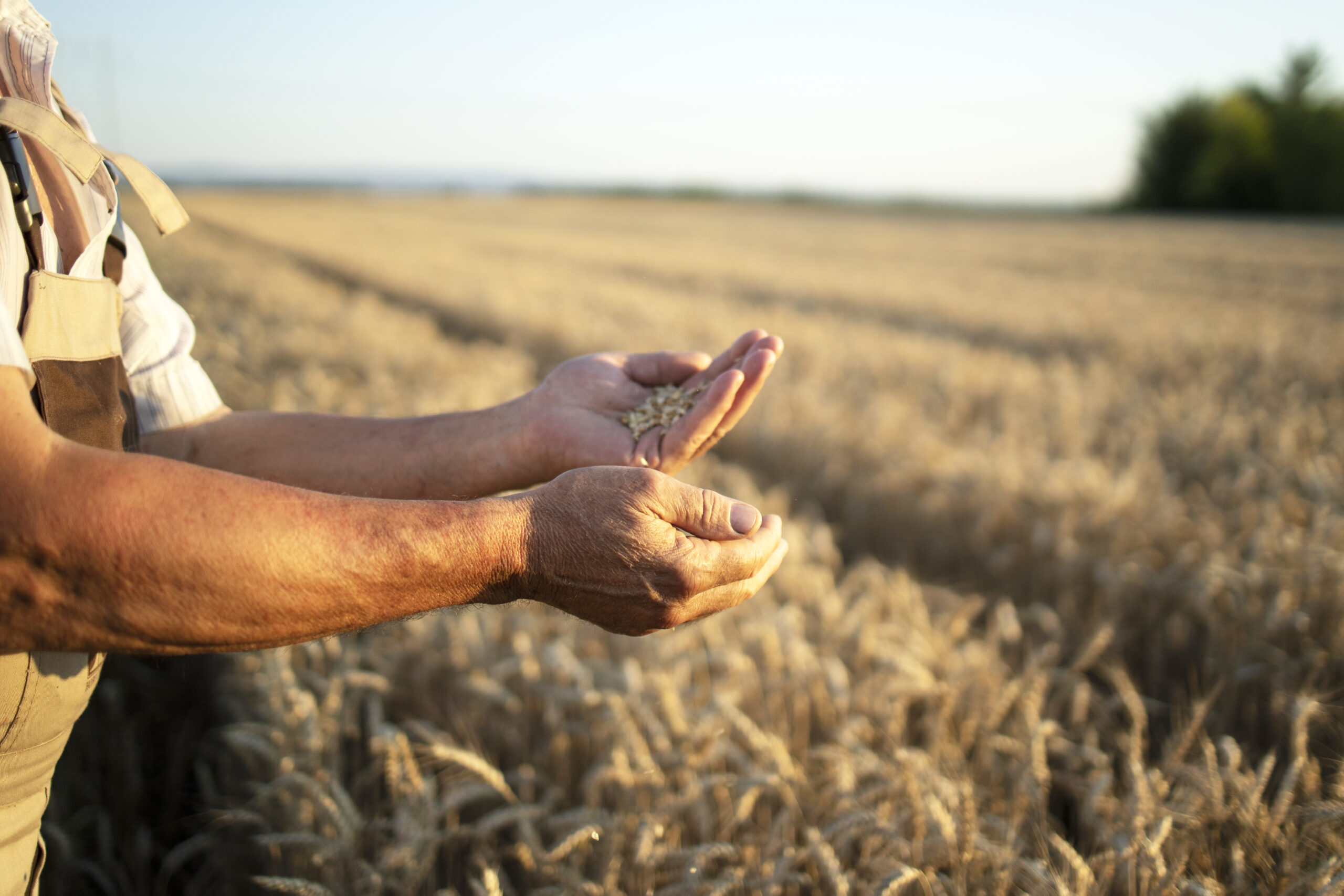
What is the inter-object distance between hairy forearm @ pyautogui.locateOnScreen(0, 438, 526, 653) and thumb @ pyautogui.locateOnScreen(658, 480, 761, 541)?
25cm

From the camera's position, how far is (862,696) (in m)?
2.23

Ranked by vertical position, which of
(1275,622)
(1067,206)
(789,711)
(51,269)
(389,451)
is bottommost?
(789,711)

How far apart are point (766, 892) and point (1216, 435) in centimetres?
442

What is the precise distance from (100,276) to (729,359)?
3.60 ft

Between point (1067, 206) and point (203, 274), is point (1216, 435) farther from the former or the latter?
point (1067, 206)

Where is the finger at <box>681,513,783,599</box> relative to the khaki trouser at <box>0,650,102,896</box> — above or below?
above

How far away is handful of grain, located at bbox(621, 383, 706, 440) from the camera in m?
1.51

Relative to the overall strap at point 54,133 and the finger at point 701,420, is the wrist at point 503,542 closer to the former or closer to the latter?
the finger at point 701,420

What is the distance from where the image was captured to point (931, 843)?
1.57m

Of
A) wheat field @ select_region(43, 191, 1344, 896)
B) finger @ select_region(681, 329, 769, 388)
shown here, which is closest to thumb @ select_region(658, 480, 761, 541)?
finger @ select_region(681, 329, 769, 388)

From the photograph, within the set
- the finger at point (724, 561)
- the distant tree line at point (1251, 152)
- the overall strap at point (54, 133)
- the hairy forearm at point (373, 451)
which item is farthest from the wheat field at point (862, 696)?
the distant tree line at point (1251, 152)

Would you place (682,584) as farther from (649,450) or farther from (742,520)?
(649,450)

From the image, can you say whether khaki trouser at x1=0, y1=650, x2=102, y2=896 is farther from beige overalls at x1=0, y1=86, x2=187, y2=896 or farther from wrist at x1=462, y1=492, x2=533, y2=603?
wrist at x1=462, y1=492, x2=533, y2=603

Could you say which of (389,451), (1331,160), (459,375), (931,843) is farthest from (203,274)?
(1331,160)
